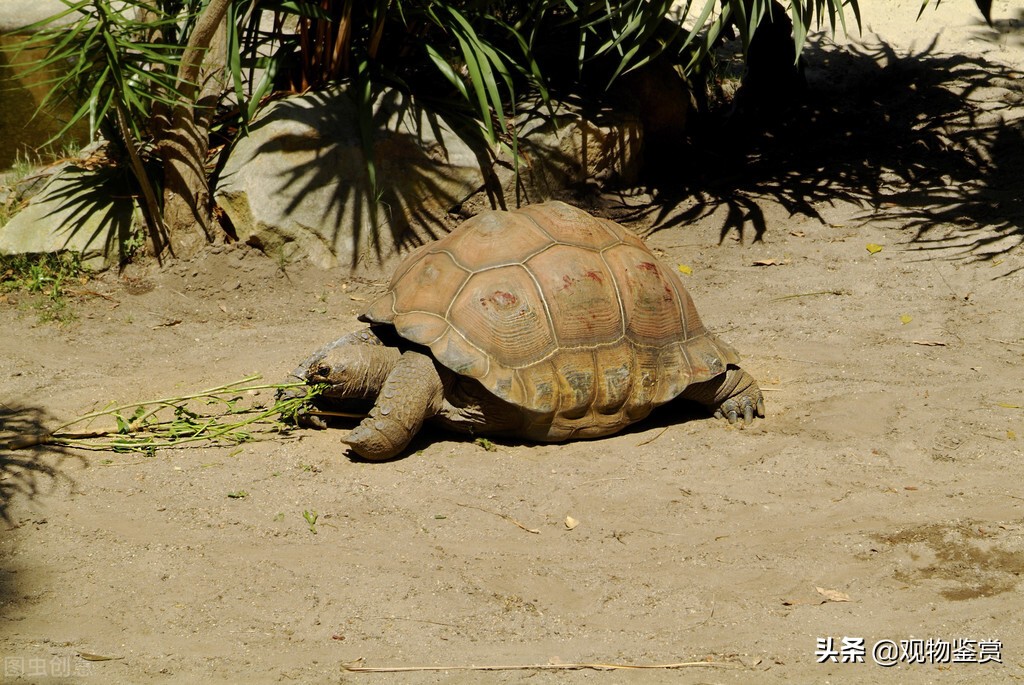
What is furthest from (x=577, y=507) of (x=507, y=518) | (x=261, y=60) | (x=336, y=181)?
(x=261, y=60)

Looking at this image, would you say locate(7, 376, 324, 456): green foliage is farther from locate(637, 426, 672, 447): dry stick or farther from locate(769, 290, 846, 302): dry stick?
locate(769, 290, 846, 302): dry stick

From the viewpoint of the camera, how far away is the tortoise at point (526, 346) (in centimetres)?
440

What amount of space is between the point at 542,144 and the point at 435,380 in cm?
327

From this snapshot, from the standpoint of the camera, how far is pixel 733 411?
16.1 ft

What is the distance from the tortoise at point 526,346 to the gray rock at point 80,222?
8.07 feet

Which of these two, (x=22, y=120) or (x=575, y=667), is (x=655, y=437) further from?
(x=22, y=120)

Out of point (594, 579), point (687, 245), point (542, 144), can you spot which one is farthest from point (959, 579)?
point (542, 144)

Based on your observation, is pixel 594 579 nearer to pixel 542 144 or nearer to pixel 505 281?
pixel 505 281

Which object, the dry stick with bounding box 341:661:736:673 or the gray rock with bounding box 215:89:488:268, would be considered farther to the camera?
the gray rock with bounding box 215:89:488:268

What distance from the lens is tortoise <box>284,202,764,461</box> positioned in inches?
173

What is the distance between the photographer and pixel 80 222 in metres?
6.32

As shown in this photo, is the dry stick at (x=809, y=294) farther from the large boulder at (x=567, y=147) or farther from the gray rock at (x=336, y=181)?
the gray rock at (x=336, y=181)

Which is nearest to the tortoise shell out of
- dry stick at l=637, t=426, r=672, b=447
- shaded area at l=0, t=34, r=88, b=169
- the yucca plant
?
dry stick at l=637, t=426, r=672, b=447

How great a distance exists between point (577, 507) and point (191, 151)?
3789mm
